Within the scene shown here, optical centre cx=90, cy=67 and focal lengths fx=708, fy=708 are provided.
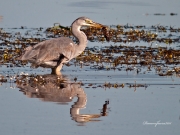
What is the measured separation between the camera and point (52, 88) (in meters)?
12.6

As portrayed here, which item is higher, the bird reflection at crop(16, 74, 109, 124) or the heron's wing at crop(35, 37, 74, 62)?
the heron's wing at crop(35, 37, 74, 62)

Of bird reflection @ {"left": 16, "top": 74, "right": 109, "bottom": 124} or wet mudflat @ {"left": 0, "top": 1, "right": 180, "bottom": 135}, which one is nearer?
wet mudflat @ {"left": 0, "top": 1, "right": 180, "bottom": 135}

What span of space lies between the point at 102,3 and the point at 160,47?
13457mm

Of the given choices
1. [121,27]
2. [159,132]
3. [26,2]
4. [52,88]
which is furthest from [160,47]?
[26,2]

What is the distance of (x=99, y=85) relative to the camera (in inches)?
515

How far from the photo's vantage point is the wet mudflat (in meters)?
10.1

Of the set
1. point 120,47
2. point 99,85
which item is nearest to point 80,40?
point 99,85

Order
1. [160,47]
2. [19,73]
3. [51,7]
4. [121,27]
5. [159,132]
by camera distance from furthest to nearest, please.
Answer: [51,7]
[121,27]
[160,47]
[19,73]
[159,132]

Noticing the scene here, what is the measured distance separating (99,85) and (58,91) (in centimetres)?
105

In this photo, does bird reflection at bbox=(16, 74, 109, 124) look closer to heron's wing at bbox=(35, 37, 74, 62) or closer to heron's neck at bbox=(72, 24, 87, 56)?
heron's wing at bbox=(35, 37, 74, 62)

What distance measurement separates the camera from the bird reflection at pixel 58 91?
1077 cm

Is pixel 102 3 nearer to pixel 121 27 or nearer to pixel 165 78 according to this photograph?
pixel 121 27

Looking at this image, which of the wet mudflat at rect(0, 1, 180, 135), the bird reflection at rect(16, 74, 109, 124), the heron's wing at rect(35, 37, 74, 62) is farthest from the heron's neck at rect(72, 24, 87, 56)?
the bird reflection at rect(16, 74, 109, 124)

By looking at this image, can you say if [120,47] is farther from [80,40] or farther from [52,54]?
[52,54]
